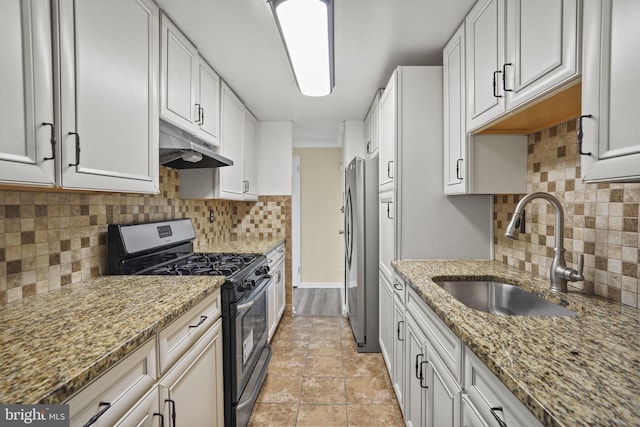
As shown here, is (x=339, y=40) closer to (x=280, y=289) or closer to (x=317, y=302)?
(x=280, y=289)

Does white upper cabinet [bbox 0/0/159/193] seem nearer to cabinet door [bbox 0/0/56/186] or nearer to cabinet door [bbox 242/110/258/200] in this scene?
cabinet door [bbox 0/0/56/186]

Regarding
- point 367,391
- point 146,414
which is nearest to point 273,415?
point 367,391

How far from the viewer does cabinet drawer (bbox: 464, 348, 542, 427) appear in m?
0.66

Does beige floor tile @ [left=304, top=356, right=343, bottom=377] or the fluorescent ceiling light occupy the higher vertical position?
the fluorescent ceiling light

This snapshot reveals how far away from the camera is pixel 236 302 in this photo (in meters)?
1.59

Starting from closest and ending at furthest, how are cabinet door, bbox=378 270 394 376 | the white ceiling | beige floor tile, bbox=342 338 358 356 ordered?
1. the white ceiling
2. cabinet door, bbox=378 270 394 376
3. beige floor tile, bbox=342 338 358 356

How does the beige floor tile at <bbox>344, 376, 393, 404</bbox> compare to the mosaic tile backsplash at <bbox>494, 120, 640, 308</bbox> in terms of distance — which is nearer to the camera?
the mosaic tile backsplash at <bbox>494, 120, 640, 308</bbox>

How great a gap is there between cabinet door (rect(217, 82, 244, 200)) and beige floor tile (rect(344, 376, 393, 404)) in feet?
5.53

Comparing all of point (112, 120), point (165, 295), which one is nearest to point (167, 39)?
point (112, 120)

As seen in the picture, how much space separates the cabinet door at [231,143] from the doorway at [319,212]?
179 cm

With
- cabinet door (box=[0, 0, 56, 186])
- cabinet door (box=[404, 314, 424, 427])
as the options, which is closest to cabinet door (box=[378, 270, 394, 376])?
cabinet door (box=[404, 314, 424, 427])

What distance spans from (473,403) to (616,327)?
Answer: 1.52 ft

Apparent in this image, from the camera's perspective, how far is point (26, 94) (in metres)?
0.84

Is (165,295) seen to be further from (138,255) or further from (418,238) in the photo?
→ (418,238)
